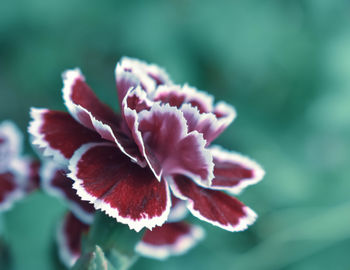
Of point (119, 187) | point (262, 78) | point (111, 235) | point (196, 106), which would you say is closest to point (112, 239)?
point (111, 235)

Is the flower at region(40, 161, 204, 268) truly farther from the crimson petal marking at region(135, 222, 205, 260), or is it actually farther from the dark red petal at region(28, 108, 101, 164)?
the dark red petal at region(28, 108, 101, 164)

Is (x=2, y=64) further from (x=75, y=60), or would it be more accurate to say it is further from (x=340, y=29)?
(x=340, y=29)

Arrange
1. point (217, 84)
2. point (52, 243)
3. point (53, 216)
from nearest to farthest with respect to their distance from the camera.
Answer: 1. point (52, 243)
2. point (53, 216)
3. point (217, 84)

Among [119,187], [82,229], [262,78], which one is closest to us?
[119,187]

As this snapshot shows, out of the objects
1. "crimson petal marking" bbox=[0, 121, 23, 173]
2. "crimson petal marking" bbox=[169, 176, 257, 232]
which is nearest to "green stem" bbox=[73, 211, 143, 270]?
"crimson petal marking" bbox=[169, 176, 257, 232]

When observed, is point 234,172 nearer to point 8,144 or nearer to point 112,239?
point 112,239

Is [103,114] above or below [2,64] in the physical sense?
below

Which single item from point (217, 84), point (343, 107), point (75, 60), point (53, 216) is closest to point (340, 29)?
point (343, 107)
